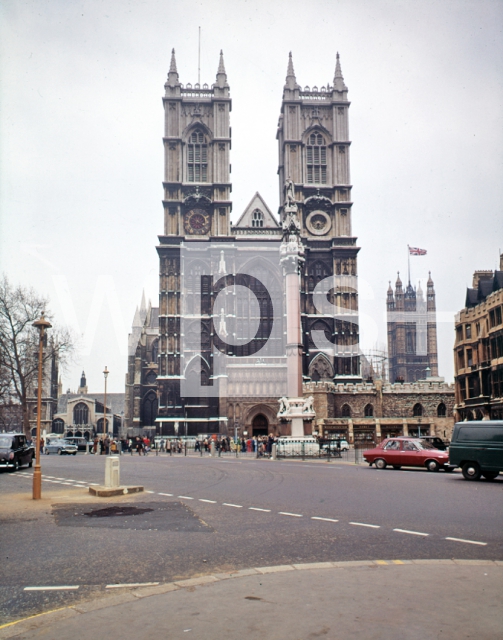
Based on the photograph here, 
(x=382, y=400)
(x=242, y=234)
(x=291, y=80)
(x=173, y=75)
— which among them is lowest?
(x=382, y=400)

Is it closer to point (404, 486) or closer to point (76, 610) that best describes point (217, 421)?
point (404, 486)

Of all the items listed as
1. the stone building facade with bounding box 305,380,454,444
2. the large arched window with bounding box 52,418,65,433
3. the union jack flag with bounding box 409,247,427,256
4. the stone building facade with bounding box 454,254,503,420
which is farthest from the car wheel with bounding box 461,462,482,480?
the large arched window with bounding box 52,418,65,433

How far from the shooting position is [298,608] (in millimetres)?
5699

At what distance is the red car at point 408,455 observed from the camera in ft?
77.8

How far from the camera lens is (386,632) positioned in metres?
5.04

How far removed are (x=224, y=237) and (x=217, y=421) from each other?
1952cm

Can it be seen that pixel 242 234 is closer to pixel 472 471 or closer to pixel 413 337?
pixel 472 471

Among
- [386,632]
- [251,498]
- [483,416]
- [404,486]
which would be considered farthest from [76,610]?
[483,416]

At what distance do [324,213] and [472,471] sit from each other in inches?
2149

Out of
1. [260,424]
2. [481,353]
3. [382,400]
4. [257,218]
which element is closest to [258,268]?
[257,218]

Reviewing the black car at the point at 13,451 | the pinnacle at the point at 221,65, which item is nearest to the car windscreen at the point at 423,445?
→ the black car at the point at 13,451

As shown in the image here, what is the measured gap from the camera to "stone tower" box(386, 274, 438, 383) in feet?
479

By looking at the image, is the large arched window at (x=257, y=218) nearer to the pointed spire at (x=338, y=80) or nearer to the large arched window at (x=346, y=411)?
the pointed spire at (x=338, y=80)

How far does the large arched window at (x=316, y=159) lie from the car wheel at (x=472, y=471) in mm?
56388
